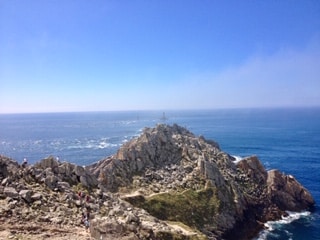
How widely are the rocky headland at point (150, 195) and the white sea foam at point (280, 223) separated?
1545 millimetres

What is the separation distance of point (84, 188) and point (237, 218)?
39.5m

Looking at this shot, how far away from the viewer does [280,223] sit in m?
75.9

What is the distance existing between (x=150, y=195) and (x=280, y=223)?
31368 millimetres

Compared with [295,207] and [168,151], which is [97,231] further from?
[295,207]

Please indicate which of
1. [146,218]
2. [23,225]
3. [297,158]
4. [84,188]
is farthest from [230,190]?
[297,158]

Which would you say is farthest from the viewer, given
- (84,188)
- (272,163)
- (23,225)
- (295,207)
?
(272,163)

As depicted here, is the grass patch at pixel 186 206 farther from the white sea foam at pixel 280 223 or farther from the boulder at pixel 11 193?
the boulder at pixel 11 193

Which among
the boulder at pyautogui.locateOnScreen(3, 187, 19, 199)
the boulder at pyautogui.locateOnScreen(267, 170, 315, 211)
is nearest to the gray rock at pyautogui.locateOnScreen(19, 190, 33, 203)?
the boulder at pyautogui.locateOnScreen(3, 187, 19, 199)

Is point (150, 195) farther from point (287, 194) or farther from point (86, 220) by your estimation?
point (287, 194)

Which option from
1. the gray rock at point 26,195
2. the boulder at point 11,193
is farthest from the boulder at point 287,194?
the boulder at point 11,193

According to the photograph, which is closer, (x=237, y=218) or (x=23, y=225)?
(x=23, y=225)

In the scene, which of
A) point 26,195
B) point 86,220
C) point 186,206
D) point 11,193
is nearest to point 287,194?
point 186,206

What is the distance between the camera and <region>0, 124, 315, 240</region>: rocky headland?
103ft

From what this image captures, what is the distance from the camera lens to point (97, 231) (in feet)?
99.3
